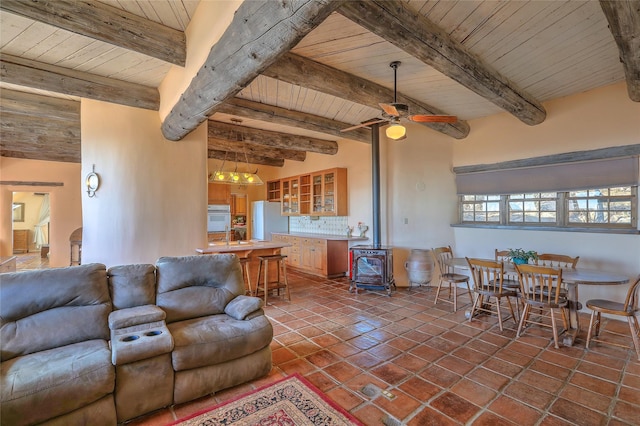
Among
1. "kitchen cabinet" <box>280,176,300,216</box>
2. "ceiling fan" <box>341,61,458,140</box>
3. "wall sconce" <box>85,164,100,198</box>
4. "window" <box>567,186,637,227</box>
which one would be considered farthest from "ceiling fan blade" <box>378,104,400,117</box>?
"kitchen cabinet" <box>280,176,300,216</box>

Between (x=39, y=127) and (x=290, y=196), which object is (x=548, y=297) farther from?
(x=39, y=127)

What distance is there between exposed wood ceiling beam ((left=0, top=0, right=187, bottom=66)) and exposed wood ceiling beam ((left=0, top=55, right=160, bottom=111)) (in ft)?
3.91

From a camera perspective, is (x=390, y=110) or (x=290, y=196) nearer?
(x=390, y=110)

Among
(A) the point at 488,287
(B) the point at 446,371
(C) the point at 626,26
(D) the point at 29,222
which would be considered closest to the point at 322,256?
(A) the point at 488,287

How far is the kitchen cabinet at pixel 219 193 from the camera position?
8219 mm

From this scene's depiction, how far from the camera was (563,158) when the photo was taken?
416cm

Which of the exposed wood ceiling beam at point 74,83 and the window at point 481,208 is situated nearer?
the exposed wood ceiling beam at point 74,83

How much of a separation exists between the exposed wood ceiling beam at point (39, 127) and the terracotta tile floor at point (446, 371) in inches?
159

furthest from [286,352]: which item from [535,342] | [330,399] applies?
[535,342]

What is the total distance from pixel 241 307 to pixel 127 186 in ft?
8.25

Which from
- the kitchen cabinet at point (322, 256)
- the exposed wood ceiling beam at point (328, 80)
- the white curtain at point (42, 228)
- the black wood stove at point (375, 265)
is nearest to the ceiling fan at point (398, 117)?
the exposed wood ceiling beam at point (328, 80)

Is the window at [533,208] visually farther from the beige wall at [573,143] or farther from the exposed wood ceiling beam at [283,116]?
the exposed wood ceiling beam at [283,116]

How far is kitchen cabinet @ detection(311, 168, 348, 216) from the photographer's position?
6.57 metres

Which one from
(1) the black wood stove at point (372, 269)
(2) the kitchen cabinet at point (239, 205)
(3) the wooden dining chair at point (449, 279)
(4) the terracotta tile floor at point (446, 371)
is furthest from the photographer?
(2) the kitchen cabinet at point (239, 205)
